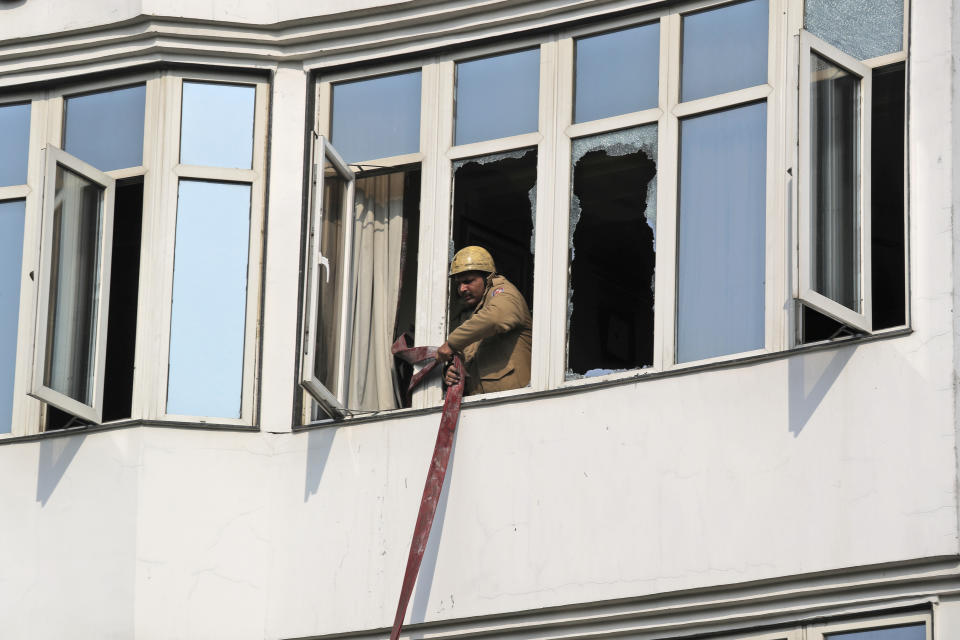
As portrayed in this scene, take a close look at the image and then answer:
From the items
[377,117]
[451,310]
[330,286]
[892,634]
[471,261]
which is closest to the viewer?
[892,634]

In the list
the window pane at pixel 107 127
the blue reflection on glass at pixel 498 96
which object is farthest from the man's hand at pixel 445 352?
the window pane at pixel 107 127

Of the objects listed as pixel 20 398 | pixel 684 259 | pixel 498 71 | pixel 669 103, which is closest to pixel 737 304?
pixel 684 259

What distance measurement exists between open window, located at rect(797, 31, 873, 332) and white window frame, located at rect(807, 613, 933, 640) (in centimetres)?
156

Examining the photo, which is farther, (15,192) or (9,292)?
(15,192)

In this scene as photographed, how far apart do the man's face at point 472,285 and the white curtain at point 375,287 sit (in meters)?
0.47

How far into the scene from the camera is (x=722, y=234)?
45.5 feet

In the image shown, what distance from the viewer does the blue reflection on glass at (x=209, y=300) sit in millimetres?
15031

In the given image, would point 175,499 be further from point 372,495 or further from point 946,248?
point 946,248

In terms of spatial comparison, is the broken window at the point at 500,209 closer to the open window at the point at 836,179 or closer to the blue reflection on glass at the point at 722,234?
the blue reflection on glass at the point at 722,234

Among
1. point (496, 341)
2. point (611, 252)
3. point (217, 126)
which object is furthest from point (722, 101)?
point (217, 126)

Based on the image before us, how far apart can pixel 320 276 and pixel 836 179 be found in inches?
131

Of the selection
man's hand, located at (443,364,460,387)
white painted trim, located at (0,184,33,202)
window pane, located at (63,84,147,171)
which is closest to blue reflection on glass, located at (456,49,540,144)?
man's hand, located at (443,364,460,387)

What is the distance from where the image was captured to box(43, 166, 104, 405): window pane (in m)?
15.0

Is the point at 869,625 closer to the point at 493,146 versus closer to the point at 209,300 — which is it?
the point at 493,146
